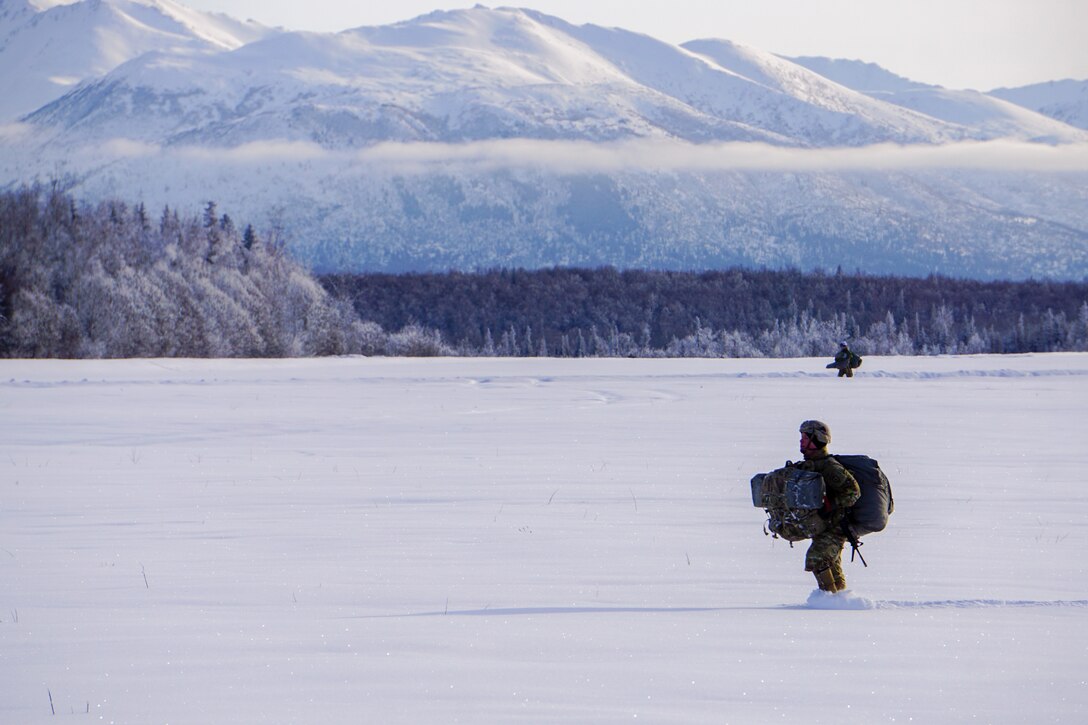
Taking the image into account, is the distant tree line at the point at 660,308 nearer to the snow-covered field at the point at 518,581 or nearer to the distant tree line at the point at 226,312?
the distant tree line at the point at 226,312

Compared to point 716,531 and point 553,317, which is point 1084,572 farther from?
point 553,317

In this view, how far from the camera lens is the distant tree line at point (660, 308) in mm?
170625

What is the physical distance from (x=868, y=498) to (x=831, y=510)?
0.23 m

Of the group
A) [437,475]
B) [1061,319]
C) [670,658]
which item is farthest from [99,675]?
[1061,319]

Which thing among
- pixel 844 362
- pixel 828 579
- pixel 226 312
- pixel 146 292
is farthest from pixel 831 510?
pixel 226 312

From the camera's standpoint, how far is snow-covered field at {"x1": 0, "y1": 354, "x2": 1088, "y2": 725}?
6430mm

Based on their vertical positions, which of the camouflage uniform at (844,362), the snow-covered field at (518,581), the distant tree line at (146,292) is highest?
the snow-covered field at (518,581)

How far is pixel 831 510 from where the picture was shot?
332 inches

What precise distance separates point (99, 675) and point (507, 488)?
8907 millimetres

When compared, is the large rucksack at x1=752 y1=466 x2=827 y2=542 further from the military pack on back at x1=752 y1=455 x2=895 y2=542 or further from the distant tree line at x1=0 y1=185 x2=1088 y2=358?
the distant tree line at x1=0 y1=185 x2=1088 y2=358

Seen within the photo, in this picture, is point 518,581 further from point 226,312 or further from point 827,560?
point 226,312

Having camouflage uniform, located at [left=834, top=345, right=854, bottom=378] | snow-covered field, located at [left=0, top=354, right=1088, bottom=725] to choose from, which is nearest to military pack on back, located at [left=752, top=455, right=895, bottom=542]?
snow-covered field, located at [left=0, top=354, right=1088, bottom=725]

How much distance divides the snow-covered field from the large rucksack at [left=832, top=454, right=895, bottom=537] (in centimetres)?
55

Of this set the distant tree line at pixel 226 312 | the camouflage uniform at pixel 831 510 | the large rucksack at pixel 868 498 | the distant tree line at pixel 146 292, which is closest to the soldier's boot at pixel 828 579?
the camouflage uniform at pixel 831 510
